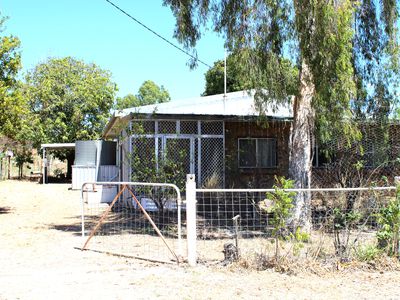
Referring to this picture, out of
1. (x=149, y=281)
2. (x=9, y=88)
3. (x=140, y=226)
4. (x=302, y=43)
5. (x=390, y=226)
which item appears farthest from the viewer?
(x=9, y=88)

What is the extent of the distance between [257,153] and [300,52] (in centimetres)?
711

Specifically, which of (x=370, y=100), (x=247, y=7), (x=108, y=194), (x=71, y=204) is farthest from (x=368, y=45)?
(x=71, y=204)

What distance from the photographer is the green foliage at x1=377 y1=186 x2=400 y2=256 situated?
641 centimetres

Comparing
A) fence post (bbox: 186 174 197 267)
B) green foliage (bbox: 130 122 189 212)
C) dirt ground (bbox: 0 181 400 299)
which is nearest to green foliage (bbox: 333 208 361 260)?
dirt ground (bbox: 0 181 400 299)

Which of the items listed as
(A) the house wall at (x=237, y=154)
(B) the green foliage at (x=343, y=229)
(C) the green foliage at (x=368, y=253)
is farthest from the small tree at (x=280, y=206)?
(A) the house wall at (x=237, y=154)

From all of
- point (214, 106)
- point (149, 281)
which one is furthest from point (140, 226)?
point (214, 106)

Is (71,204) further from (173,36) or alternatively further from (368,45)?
(368,45)

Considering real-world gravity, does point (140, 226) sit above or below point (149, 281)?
above

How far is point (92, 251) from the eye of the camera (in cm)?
774

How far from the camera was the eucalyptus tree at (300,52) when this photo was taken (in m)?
7.82

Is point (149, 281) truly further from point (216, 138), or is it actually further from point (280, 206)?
point (216, 138)

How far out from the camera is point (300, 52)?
8.38 metres

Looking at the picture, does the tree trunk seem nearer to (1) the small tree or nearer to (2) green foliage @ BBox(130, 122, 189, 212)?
(2) green foliage @ BBox(130, 122, 189, 212)

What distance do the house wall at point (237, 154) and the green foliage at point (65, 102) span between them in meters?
18.1
